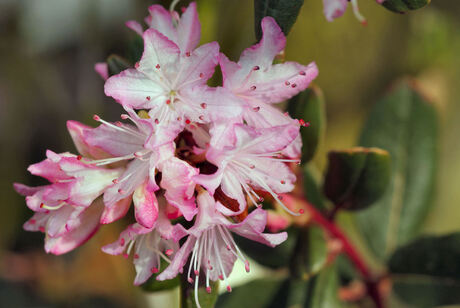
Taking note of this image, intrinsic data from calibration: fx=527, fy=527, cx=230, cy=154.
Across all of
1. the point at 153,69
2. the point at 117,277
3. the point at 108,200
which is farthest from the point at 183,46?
the point at 117,277

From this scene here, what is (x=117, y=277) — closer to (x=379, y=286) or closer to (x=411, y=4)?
(x=379, y=286)

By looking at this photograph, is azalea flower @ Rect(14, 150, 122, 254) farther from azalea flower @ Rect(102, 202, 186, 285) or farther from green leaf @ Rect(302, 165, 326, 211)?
green leaf @ Rect(302, 165, 326, 211)

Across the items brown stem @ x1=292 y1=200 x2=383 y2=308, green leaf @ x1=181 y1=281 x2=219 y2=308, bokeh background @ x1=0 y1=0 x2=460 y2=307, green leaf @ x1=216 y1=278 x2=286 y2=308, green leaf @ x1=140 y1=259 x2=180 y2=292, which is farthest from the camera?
bokeh background @ x1=0 y1=0 x2=460 y2=307

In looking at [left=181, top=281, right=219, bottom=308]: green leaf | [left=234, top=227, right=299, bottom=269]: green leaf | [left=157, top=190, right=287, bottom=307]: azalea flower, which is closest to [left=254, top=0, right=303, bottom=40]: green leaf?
Answer: [left=157, top=190, right=287, bottom=307]: azalea flower

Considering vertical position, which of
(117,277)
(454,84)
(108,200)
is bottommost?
(117,277)

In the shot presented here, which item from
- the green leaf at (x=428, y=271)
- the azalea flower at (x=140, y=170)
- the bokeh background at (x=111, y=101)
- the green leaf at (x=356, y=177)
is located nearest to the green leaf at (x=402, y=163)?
the green leaf at (x=428, y=271)

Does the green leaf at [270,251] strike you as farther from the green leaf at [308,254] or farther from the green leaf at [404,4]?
the green leaf at [404,4]

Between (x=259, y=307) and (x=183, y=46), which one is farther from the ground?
(x=183, y=46)
